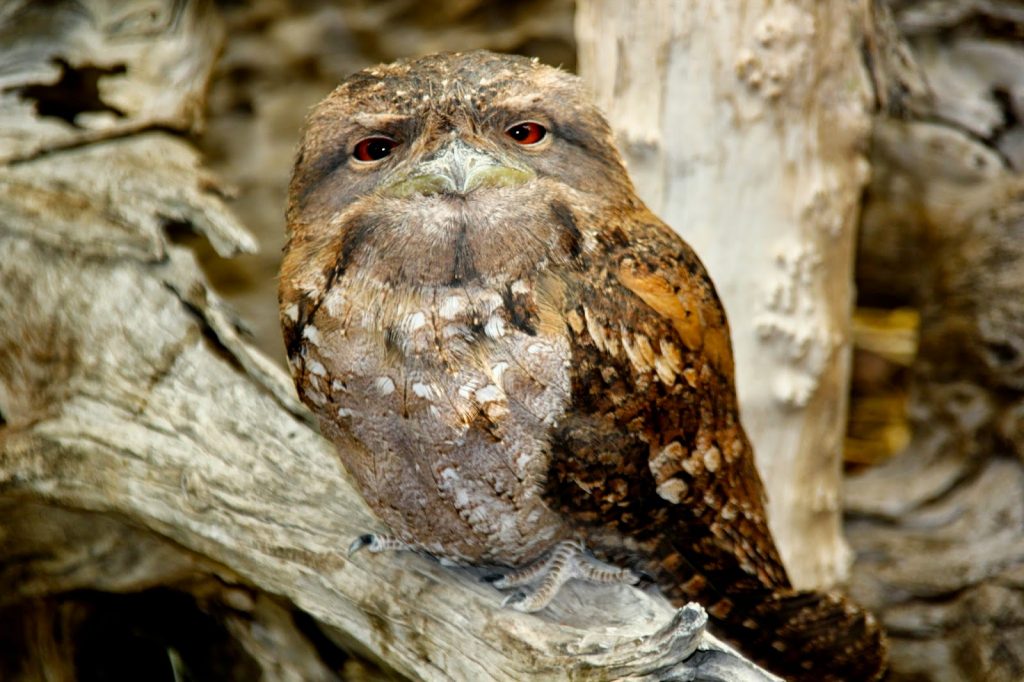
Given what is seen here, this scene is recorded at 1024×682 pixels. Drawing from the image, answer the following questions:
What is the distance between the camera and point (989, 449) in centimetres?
362

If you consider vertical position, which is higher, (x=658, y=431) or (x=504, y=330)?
(x=504, y=330)

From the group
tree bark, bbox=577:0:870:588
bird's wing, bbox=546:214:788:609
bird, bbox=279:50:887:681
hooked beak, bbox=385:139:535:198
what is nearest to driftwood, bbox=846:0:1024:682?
tree bark, bbox=577:0:870:588

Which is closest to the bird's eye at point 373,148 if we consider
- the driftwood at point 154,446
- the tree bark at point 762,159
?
the driftwood at point 154,446

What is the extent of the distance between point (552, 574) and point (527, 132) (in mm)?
902

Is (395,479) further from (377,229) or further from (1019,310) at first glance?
(1019,310)

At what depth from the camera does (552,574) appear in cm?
219

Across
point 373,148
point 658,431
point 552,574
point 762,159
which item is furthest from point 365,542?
point 762,159

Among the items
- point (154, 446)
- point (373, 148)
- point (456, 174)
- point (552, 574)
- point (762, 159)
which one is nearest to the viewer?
point (456, 174)

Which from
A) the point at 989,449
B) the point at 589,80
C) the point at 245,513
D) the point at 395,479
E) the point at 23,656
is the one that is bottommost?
the point at 23,656

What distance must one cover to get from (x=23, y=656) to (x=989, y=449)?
3.09 meters

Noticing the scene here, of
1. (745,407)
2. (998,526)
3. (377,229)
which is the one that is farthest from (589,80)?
(998,526)

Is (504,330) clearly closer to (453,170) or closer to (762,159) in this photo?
(453,170)

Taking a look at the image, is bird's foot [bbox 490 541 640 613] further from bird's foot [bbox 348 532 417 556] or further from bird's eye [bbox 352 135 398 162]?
bird's eye [bbox 352 135 398 162]

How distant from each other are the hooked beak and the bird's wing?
25 centimetres
